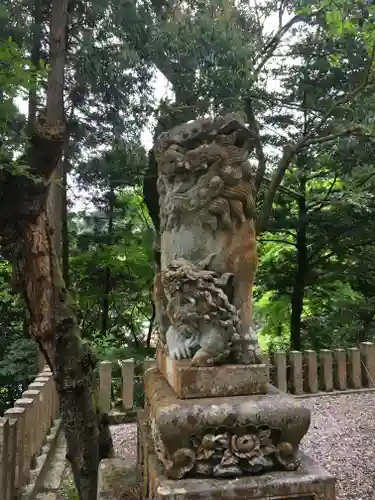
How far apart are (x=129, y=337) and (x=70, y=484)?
5.61 metres

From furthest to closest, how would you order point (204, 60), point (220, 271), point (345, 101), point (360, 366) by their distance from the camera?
point (360, 366) < point (345, 101) < point (204, 60) < point (220, 271)

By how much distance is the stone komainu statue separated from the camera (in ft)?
7.73

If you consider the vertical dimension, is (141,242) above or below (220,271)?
above

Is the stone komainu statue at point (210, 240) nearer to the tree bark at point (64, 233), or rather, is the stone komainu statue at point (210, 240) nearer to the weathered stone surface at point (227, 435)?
the weathered stone surface at point (227, 435)

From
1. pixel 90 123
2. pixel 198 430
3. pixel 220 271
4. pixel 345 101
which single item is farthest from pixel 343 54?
pixel 198 430

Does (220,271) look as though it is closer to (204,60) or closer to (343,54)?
(204,60)

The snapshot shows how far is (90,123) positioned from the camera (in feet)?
27.8

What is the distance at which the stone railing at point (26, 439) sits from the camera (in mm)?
3357

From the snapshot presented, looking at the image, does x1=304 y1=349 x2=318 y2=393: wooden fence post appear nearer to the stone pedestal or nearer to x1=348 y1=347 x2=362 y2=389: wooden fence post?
x1=348 y1=347 x2=362 y2=389: wooden fence post

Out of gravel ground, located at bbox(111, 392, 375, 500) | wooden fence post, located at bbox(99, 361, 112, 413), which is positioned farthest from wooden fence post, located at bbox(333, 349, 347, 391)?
wooden fence post, located at bbox(99, 361, 112, 413)

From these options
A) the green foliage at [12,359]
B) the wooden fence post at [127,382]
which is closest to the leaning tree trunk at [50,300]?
the green foliage at [12,359]

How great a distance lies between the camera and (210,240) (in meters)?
2.60

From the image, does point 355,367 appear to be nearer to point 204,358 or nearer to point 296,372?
point 296,372

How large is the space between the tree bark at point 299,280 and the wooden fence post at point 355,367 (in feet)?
4.36
